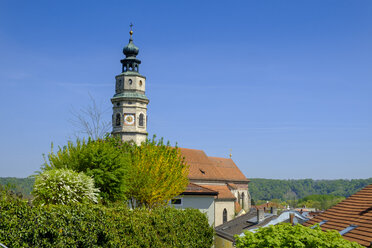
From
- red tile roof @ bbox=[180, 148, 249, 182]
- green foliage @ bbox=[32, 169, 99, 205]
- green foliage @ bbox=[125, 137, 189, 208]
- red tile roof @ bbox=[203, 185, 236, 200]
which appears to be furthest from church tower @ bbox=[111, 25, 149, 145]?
green foliage @ bbox=[32, 169, 99, 205]

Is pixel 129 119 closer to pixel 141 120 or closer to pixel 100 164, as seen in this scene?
pixel 141 120

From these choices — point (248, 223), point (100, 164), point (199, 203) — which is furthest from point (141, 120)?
point (100, 164)

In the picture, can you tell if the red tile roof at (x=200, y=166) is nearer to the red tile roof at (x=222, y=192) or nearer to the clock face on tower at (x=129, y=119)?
the red tile roof at (x=222, y=192)

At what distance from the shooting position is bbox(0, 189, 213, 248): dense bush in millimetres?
11953

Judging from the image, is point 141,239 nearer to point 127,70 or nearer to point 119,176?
point 119,176

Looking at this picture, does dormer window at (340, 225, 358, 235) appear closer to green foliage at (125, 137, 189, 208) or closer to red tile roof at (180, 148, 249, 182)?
green foliage at (125, 137, 189, 208)

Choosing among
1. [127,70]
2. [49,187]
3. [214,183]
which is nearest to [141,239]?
[49,187]

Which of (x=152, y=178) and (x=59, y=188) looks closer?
(x=59, y=188)

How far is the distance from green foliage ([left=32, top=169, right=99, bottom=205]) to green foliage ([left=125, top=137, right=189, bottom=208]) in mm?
9560

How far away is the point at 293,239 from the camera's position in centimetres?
1141

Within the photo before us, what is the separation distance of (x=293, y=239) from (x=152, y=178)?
2043cm

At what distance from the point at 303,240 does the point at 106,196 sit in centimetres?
1655

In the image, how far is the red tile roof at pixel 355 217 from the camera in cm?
1367

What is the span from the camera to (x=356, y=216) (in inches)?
611
